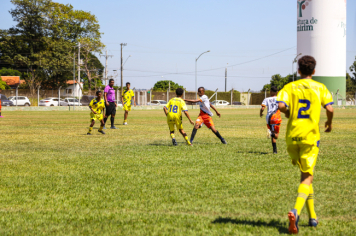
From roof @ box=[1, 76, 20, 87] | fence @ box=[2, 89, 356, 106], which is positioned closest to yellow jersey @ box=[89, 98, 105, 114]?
fence @ box=[2, 89, 356, 106]

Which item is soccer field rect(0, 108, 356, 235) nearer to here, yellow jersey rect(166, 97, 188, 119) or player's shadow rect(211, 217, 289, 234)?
player's shadow rect(211, 217, 289, 234)

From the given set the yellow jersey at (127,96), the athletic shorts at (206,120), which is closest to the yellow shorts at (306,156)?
the athletic shorts at (206,120)

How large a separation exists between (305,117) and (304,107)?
0.11 meters

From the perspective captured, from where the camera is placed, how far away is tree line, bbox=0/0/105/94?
6306cm

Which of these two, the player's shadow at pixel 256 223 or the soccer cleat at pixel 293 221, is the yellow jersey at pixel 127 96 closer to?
the player's shadow at pixel 256 223

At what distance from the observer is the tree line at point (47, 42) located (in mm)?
63062

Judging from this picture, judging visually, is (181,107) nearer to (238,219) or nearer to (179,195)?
(179,195)

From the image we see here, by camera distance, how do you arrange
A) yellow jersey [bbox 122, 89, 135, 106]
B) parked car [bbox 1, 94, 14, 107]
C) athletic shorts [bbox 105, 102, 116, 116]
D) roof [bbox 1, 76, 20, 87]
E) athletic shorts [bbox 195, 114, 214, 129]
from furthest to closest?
roof [bbox 1, 76, 20, 87] → parked car [bbox 1, 94, 14, 107] → yellow jersey [bbox 122, 89, 135, 106] → athletic shorts [bbox 105, 102, 116, 116] → athletic shorts [bbox 195, 114, 214, 129]

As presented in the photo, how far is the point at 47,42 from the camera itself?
6309 centimetres

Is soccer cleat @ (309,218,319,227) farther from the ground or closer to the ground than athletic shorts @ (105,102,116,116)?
closer to the ground

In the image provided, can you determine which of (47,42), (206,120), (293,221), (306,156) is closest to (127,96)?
(206,120)

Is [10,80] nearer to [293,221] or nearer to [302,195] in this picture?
[302,195]

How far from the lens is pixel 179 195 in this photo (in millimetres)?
5625

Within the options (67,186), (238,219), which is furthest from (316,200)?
(67,186)
